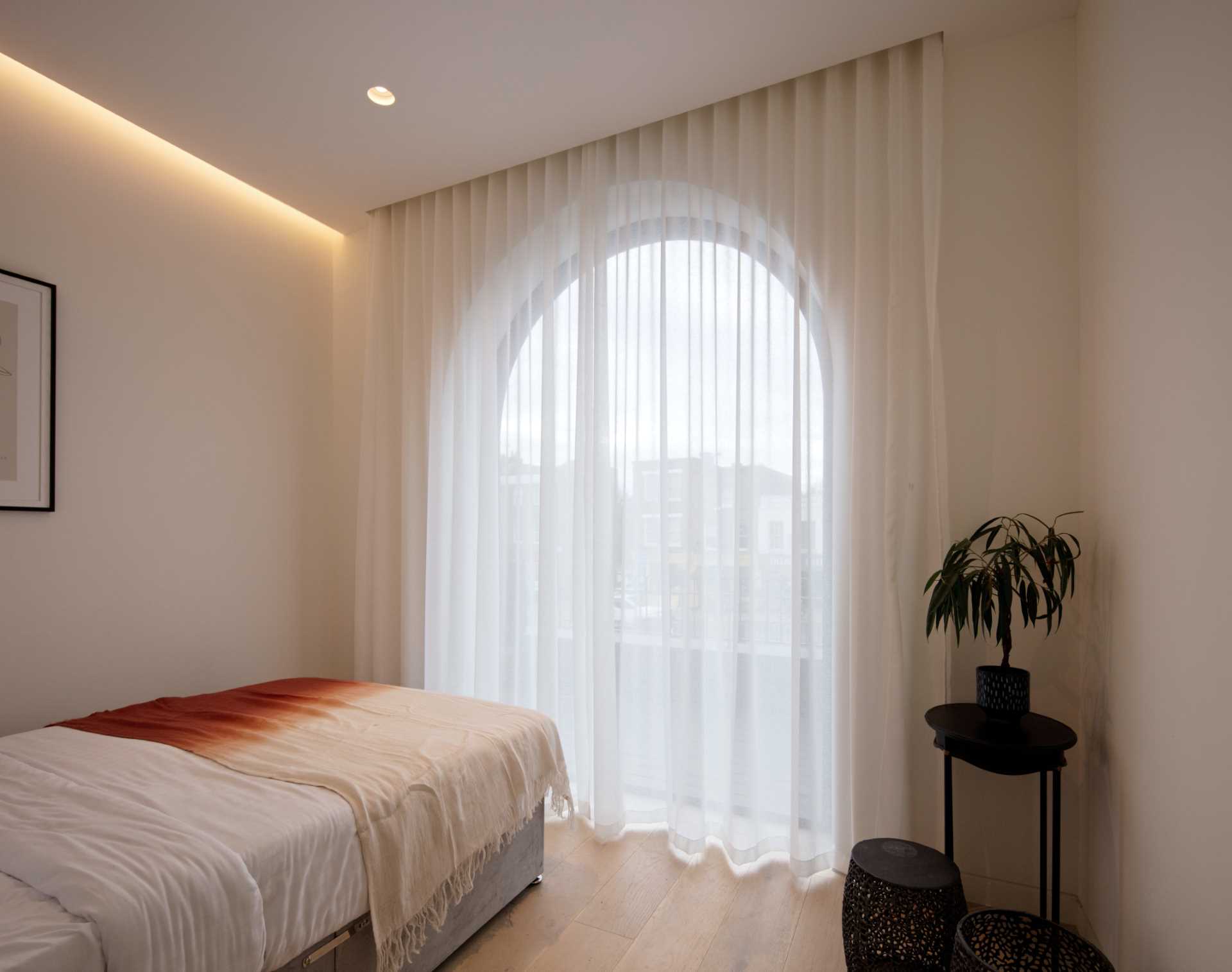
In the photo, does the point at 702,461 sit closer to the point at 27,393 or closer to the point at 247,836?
the point at 247,836

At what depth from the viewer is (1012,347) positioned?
2227 mm

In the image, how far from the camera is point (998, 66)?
227cm

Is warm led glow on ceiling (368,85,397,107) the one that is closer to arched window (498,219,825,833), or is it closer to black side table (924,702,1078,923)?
arched window (498,219,825,833)

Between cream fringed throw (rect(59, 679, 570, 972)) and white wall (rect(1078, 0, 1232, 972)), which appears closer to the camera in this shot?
white wall (rect(1078, 0, 1232, 972))

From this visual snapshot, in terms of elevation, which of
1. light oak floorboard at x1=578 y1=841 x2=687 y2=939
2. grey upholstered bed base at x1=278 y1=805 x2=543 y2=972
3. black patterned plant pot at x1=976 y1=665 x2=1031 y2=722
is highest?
black patterned plant pot at x1=976 y1=665 x2=1031 y2=722

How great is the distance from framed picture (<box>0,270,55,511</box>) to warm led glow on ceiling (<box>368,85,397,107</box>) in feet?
Result: 4.52

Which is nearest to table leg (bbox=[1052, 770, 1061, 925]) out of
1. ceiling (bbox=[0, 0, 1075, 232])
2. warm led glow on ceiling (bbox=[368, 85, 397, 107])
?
ceiling (bbox=[0, 0, 1075, 232])

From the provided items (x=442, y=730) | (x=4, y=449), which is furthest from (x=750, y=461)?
(x=4, y=449)

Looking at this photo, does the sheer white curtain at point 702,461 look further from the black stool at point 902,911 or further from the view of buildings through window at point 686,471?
the black stool at point 902,911

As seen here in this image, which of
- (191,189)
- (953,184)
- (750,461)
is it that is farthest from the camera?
(191,189)

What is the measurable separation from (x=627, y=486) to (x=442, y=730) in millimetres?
1168

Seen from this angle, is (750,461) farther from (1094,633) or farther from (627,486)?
(1094,633)

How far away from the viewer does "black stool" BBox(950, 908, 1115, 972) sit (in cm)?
148

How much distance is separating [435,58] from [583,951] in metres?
2.89
